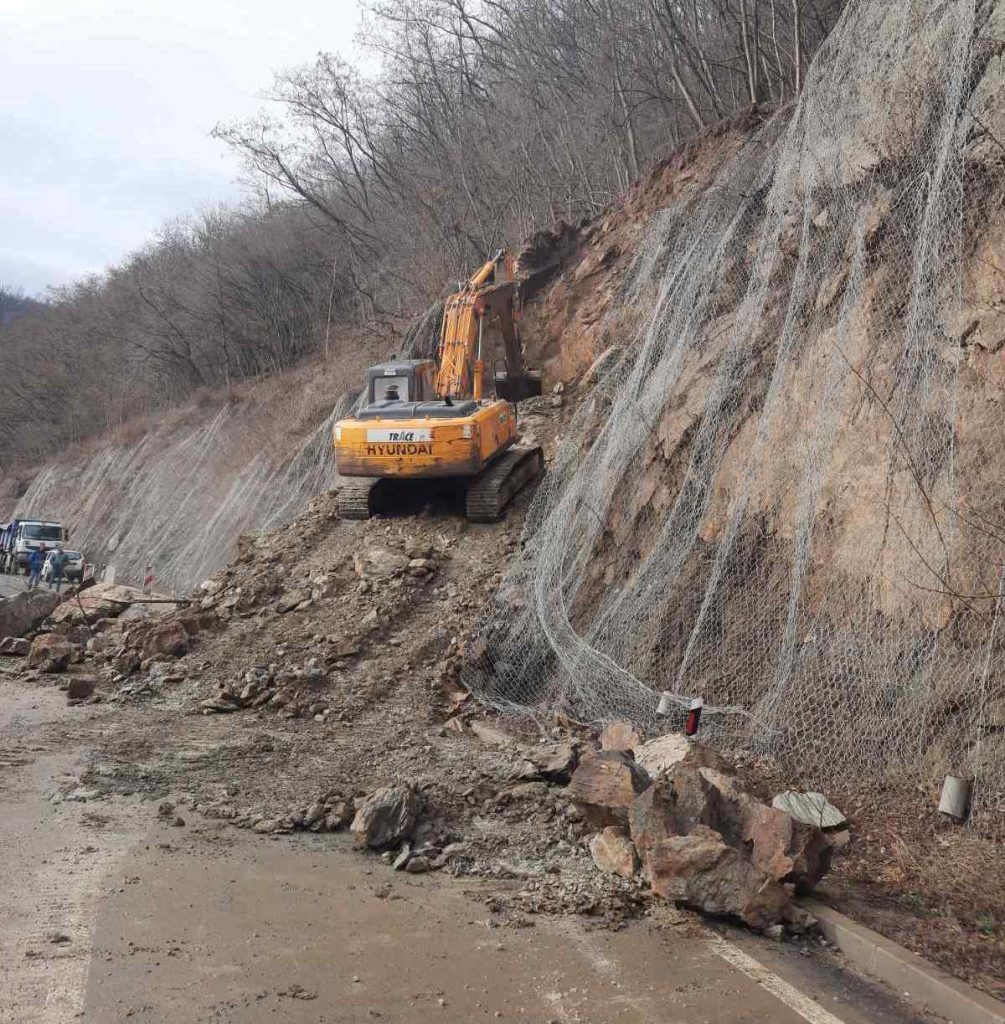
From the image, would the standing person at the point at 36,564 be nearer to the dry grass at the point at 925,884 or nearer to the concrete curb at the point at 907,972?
the dry grass at the point at 925,884

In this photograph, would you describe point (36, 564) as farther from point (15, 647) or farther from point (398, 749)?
point (398, 749)

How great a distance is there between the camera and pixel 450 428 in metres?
13.1

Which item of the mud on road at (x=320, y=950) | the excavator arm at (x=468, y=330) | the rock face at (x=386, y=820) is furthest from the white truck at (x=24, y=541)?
the rock face at (x=386, y=820)

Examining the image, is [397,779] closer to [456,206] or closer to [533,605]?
[533,605]

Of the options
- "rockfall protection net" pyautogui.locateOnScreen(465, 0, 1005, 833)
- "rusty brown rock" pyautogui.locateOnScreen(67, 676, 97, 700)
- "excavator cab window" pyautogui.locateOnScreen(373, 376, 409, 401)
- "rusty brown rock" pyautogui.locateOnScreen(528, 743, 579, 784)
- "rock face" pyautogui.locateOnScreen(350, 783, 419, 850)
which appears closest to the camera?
"rock face" pyautogui.locateOnScreen(350, 783, 419, 850)

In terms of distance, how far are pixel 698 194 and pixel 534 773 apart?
388 inches

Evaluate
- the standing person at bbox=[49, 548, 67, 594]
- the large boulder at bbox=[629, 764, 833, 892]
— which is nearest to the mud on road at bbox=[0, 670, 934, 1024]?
the large boulder at bbox=[629, 764, 833, 892]

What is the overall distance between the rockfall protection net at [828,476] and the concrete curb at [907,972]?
1271 mm

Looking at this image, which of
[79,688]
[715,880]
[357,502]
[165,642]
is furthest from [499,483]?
[715,880]

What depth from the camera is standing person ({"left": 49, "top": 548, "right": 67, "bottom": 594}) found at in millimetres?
23944

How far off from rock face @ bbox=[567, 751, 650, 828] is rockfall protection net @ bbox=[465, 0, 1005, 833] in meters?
1.43

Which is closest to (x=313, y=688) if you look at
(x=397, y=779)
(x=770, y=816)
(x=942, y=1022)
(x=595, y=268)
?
(x=397, y=779)

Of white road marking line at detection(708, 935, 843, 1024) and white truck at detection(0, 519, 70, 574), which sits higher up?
white truck at detection(0, 519, 70, 574)

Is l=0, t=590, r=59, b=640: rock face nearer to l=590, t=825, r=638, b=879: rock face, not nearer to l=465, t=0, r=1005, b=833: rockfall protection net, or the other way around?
l=465, t=0, r=1005, b=833: rockfall protection net
